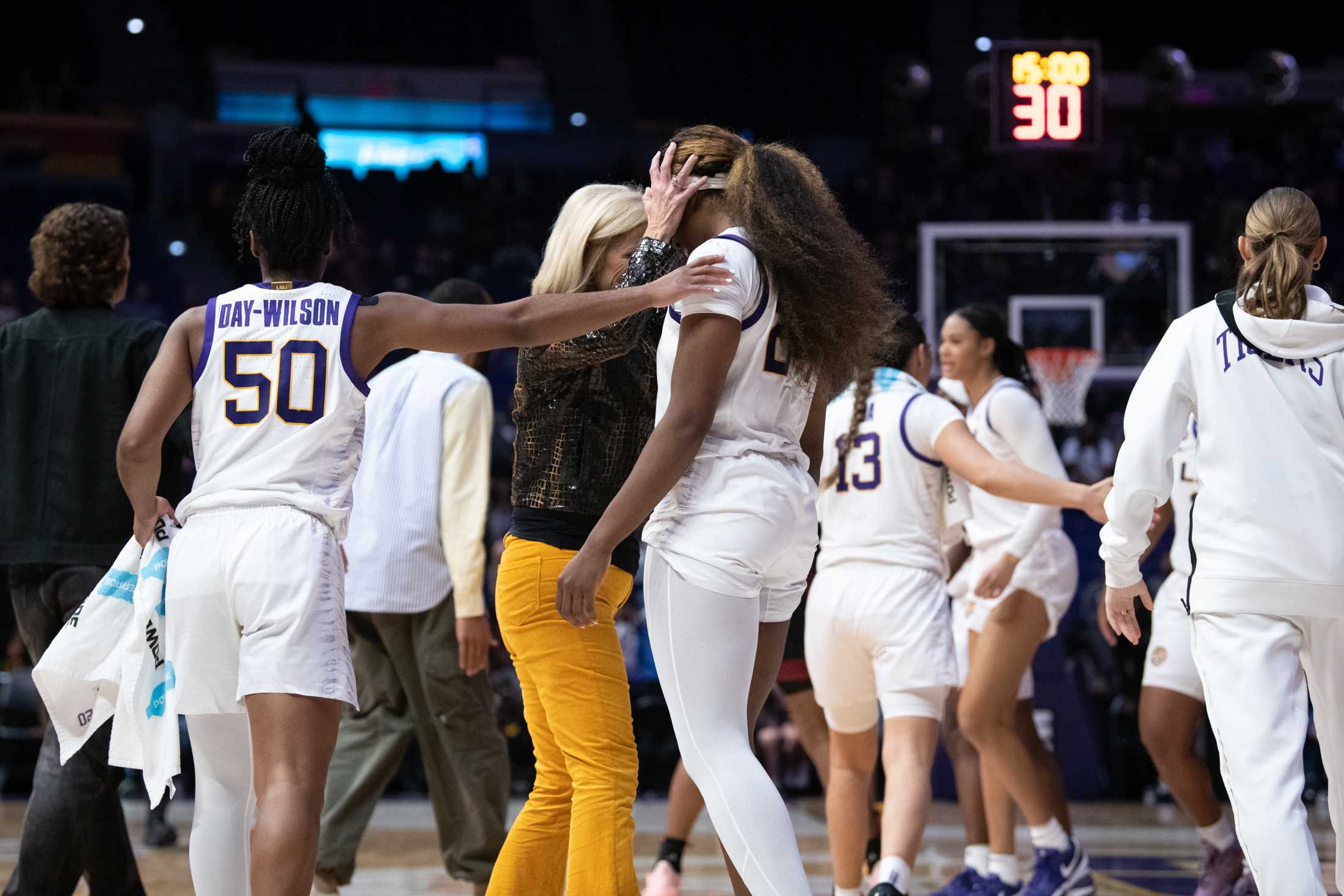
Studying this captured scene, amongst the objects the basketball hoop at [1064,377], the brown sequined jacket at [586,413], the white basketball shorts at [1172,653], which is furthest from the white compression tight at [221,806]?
the basketball hoop at [1064,377]

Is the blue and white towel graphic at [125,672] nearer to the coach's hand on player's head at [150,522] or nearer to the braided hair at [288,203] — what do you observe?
the coach's hand on player's head at [150,522]

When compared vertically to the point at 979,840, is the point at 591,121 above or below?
above

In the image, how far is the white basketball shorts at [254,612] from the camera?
286 cm

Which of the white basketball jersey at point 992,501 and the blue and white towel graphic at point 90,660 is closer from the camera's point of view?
the blue and white towel graphic at point 90,660

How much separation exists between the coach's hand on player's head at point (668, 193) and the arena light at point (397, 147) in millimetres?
17215

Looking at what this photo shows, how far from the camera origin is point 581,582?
2.90 m

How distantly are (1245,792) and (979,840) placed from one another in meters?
2.28

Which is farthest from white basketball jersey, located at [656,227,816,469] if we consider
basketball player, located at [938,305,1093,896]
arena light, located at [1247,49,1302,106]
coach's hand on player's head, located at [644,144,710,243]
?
arena light, located at [1247,49,1302,106]

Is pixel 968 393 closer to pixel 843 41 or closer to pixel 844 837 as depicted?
pixel 844 837

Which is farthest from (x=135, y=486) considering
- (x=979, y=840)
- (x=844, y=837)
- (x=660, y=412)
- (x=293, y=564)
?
(x=979, y=840)

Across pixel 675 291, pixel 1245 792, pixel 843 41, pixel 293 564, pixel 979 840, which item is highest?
pixel 843 41

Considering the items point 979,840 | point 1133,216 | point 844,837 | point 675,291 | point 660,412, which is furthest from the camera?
point 1133,216

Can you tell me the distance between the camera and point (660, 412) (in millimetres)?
3074

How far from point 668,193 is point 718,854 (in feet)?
12.4
